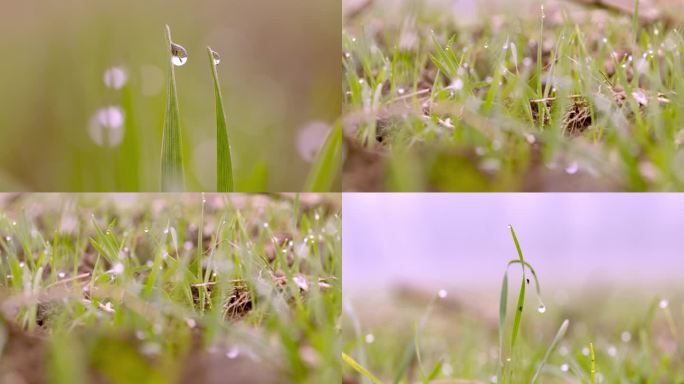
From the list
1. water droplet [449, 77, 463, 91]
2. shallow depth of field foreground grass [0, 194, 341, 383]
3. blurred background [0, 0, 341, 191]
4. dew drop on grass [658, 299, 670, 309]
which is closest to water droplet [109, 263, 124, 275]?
shallow depth of field foreground grass [0, 194, 341, 383]

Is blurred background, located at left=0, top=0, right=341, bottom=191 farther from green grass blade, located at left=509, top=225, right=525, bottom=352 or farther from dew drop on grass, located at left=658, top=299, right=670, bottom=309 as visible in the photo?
dew drop on grass, located at left=658, top=299, right=670, bottom=309

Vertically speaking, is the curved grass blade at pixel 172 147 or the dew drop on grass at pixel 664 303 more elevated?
the curved grass blade at pixel 172 147

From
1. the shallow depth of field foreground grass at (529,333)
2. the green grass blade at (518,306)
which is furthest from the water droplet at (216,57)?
the green grass blade at (518,306)

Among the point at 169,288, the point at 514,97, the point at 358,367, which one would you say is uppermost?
the point at 514,97

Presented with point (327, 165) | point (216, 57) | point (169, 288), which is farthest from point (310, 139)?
point (169, 288)

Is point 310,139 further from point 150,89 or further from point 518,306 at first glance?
point 518,306

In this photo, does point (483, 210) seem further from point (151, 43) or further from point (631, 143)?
point (151, 43)

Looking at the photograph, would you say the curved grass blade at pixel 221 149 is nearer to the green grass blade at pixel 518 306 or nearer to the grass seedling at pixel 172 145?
the grass seedling at pixel 172 145
